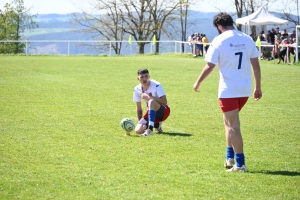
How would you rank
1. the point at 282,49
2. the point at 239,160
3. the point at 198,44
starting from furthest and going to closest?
the point at 198,44
the point at 282,49
the point at 239,160

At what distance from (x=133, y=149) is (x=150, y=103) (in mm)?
1680

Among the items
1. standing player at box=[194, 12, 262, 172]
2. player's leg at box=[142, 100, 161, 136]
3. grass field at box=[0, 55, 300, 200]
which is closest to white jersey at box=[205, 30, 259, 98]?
standing player at box=[194, 12, 262, 172]

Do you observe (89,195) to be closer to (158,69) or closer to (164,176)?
(164,176)

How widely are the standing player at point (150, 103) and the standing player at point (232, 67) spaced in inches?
125

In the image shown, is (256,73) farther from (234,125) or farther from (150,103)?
(150,103)

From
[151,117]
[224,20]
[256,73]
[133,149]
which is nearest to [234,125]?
[256,73]

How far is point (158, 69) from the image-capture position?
29844mm

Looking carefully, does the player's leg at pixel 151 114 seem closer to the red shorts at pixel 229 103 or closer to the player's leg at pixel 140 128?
the player's leg at pixel 140 128

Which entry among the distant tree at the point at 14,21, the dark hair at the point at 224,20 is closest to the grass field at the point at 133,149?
the dark hair at the point at 224,20

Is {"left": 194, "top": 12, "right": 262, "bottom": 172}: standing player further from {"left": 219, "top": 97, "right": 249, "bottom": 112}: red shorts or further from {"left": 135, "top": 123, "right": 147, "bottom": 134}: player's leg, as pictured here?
{"left": 135, "top": 123, "right": 147, "bottom": 134}: player's leg

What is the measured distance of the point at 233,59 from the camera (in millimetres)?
8086

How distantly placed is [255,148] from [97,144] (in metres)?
2.50

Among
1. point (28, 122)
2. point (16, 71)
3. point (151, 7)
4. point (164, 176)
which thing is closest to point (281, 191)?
point (164, 176)

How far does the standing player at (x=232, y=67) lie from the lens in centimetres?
806
